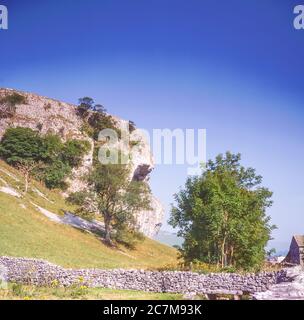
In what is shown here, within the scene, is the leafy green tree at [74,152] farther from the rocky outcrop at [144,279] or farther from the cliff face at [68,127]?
the rocky outcrop at [144,279]

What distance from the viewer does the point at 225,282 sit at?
17859mm

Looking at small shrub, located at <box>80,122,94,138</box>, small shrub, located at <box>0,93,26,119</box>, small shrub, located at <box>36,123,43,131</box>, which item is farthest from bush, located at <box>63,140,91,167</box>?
small shrub, located at <box>0,93,26,119</box>

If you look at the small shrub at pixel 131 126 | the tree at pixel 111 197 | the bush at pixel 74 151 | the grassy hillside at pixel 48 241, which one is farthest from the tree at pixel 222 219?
the small shrub at pixel 131 126

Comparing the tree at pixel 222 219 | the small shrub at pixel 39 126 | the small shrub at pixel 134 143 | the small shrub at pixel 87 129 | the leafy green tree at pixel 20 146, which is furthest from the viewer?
the small shrub at pixel 134 143

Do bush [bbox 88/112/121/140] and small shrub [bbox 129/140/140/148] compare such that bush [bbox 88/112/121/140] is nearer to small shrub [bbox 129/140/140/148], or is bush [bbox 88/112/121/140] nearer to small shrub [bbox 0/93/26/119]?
small shrub [bbox 129/140/140/148]

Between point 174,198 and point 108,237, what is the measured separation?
18.3 meters

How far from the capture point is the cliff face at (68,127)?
72.9 metres

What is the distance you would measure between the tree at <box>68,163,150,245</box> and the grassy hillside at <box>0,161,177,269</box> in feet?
11.7

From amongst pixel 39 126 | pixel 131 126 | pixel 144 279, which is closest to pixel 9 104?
pixel 39 126

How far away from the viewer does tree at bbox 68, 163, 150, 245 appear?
4784 centimetres

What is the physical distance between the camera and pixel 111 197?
159 feet

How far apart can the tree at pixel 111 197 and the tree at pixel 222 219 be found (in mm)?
18251
